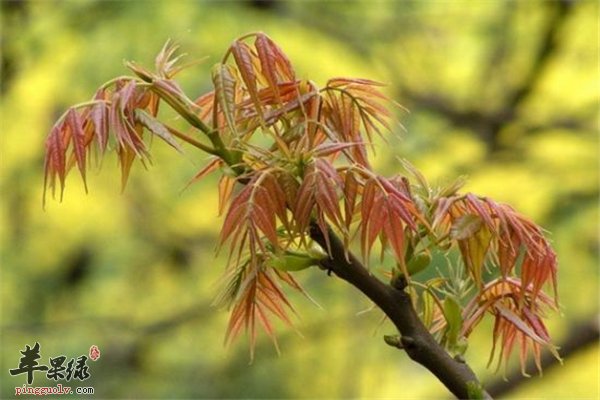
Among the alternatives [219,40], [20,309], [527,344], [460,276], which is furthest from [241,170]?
[20,309]

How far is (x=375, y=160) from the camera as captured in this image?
3137mm

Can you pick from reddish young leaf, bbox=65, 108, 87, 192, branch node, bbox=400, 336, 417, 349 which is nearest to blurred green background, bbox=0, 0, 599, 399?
reddish young leaf, bbox=65, 108, 87, 192

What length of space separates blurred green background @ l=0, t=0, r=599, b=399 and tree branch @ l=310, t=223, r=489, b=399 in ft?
7.93

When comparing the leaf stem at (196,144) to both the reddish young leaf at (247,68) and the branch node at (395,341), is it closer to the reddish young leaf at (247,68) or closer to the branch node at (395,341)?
the reddish young leaf at (247,68)

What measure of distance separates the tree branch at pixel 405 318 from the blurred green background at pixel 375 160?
7.93 ft

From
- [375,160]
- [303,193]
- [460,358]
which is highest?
[375,160]

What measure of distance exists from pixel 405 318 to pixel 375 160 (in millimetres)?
2503

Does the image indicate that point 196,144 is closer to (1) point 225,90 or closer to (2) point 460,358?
(1) point 225,90

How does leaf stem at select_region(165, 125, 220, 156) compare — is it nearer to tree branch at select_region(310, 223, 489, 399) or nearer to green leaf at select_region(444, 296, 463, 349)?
tree branch at select_region(310, 223, 489, 399)

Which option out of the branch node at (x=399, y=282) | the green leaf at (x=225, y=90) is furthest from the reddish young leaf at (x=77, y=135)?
the branch node at (x=399, y=282)

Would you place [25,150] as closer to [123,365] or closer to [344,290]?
[123,365]

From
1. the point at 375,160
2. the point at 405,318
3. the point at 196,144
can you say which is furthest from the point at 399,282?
the point at 375,160

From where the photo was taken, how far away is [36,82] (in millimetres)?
3457

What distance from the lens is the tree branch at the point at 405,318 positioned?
633 mm
